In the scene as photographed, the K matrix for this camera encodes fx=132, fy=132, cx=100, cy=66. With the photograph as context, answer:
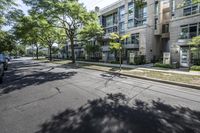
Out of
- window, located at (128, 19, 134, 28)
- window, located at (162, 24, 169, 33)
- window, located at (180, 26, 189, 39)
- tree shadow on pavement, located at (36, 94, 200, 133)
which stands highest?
window, located at (128, 19, 134, 28)

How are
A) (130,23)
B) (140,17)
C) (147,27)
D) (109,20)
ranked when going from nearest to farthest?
(147,27) < (140,17) < (130,23) < (109,20)

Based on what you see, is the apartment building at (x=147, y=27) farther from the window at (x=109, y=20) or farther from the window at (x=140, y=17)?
the window at (x=109, y=20)

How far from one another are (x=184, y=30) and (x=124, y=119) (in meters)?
19.5

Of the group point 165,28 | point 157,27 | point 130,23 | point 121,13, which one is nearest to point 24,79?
point 130,23

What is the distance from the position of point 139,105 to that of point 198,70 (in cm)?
1186

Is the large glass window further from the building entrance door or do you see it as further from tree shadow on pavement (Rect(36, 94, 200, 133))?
tree shadow on pavement (Rect(36, 94, 200, 133))

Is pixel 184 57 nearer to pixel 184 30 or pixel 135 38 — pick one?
pixel 184 30

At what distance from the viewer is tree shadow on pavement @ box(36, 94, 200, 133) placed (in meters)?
3.19

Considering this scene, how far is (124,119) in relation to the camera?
3.70 metres

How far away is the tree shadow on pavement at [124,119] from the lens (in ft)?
10.5

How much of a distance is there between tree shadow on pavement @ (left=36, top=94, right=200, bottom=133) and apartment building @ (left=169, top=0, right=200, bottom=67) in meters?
15.5

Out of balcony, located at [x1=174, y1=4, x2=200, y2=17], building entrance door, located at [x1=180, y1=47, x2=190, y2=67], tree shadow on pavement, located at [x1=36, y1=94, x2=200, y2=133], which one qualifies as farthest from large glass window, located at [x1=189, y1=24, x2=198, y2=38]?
tree shadow on pavement, located at [x1=36, y1=94, x2=200, y2=133]

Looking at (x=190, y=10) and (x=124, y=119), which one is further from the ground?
(x=190, y=10)

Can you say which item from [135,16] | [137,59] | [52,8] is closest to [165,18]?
[135,16]
